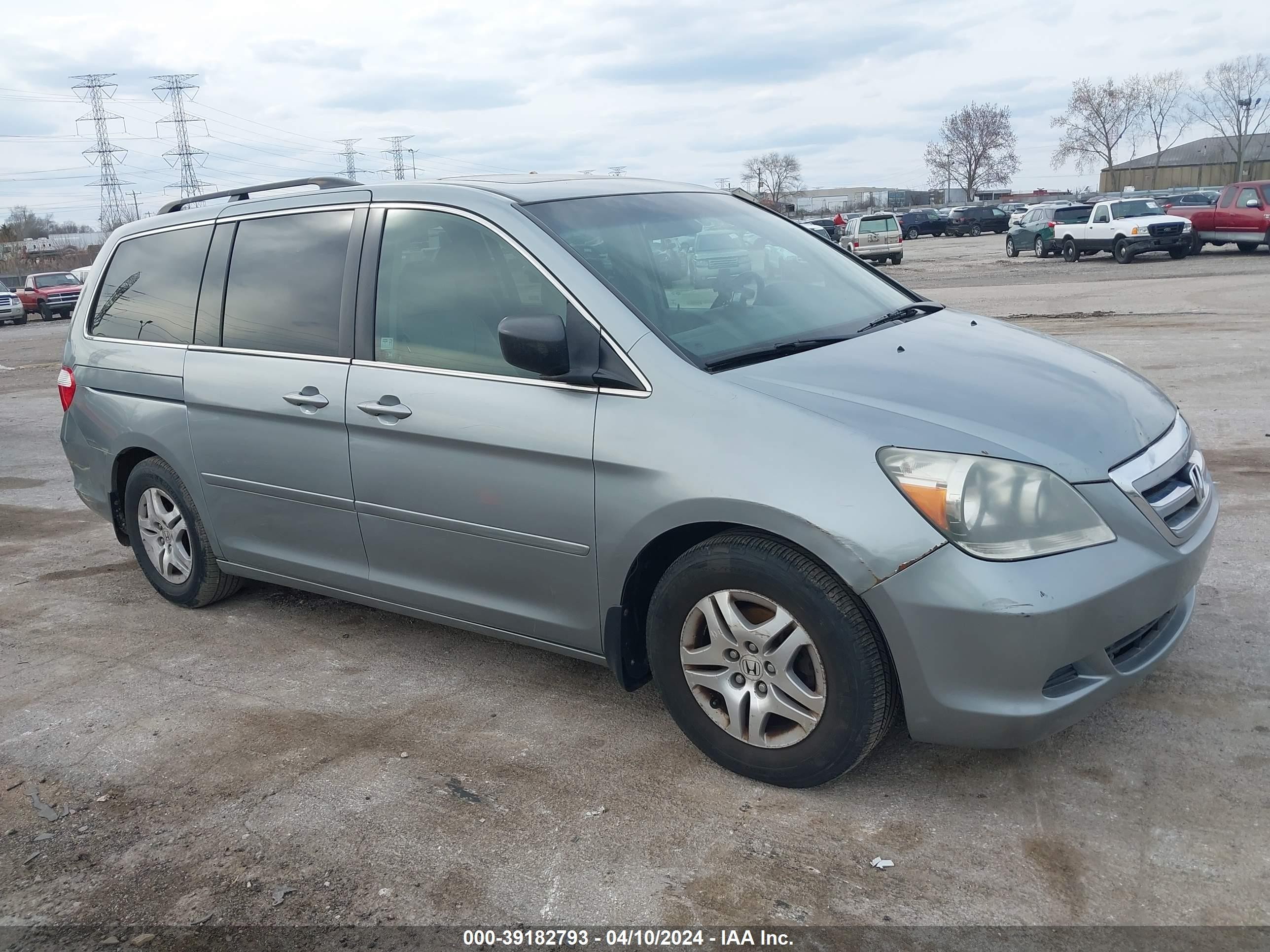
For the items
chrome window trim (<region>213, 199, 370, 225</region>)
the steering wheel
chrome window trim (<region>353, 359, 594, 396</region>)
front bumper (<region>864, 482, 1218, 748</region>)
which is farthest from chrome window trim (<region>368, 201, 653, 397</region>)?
front bumper (<region>864, 482, 1218, 748</region>)

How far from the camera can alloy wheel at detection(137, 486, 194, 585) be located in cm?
509

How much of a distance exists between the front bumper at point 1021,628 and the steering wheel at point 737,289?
4.24ft

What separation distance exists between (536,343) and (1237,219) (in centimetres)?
2887

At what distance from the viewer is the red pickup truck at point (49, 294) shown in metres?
37.5

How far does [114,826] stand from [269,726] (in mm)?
707

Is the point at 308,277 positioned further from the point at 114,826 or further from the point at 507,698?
the point at 114,826

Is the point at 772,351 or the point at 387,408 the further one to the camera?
the point at 387,408

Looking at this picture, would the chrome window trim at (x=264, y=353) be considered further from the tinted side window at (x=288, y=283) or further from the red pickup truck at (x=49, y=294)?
the red pickup truck at (x=49, y=294)

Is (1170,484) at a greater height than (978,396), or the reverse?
(978,396)

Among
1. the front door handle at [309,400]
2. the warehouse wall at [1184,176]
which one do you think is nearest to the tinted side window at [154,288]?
the front door handle at [309,400]

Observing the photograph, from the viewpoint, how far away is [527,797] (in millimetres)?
3354

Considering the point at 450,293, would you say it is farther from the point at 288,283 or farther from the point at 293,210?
the point at 293,210

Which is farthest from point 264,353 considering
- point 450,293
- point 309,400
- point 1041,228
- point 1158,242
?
point 1041,228

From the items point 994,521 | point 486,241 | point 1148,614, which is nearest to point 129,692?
point 486,241
